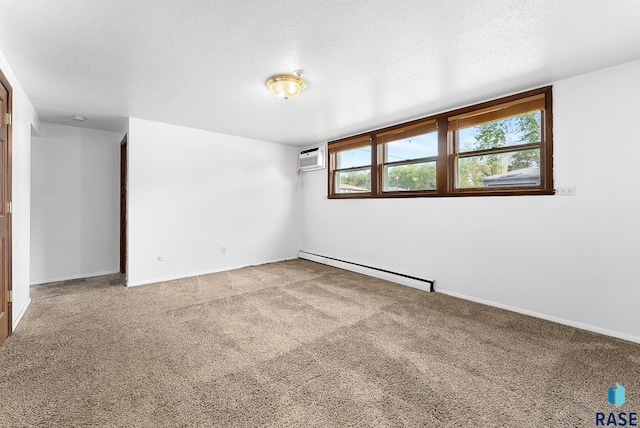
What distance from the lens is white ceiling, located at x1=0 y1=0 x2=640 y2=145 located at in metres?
1.79

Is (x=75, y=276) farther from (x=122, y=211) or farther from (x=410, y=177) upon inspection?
(x=410, y=177)

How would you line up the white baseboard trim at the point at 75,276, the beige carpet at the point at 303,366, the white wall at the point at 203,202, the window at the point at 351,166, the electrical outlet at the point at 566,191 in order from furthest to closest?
the window at the point at 351,166
the white baseboard trim at the point at 75,276
the white wall at the point at 203,202
the electrical outlet at the point at 566,191
the beige carpet at the point at 303,366

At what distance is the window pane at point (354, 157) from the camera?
4890 millimetres

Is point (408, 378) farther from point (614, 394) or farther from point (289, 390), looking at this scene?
point (614, 394)

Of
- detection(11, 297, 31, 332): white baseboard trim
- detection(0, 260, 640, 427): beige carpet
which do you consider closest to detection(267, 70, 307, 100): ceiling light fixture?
detection(0, 260, 640, 427): beige carpet

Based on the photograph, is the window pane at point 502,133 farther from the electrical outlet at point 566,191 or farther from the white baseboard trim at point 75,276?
the white baseboard trim at point 75,276

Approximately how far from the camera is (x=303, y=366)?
2025 mm

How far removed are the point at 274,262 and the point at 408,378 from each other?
3950 mm

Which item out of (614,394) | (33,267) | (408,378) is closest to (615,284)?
(614,394)

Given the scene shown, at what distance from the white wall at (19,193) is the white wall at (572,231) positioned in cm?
454

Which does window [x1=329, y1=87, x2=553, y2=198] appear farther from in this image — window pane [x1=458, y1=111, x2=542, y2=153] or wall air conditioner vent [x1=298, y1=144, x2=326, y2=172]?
wall air conditioner vent [x1=298, y1=144, x2=326, y2=172]

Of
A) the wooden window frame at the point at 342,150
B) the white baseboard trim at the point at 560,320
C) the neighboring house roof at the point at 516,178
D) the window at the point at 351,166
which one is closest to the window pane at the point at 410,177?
the wooden window frame at the point at 342,150

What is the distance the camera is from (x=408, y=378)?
188cm

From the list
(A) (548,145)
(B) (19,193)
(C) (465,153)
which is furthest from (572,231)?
(B) (19,193)
